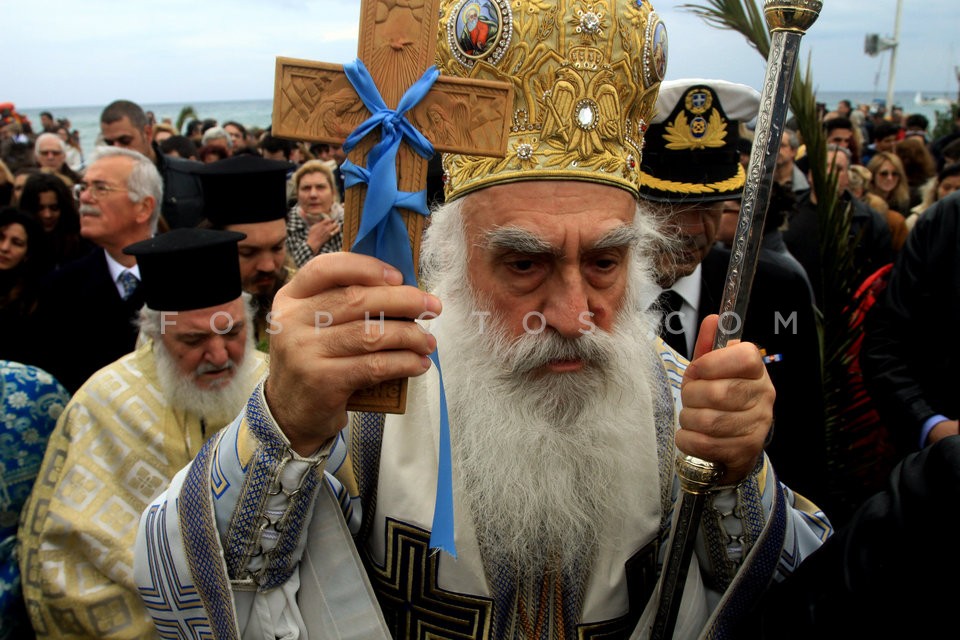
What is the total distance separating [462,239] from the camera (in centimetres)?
195

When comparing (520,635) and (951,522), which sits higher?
(951,522)

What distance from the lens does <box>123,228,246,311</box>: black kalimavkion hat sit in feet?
9.77

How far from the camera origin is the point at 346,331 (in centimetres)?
132

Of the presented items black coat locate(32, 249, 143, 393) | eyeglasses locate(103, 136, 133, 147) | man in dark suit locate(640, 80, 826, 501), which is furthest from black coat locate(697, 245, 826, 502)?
eyeglasses locate(103, 136, 133, 147)

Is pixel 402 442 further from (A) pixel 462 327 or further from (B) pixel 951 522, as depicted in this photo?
(B) pixel 951 522

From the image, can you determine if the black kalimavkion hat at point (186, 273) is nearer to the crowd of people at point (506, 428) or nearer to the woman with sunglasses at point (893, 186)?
the crowd of people at point (506, 428)

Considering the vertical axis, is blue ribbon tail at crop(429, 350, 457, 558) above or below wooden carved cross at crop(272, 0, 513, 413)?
below

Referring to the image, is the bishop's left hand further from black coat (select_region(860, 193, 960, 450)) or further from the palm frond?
the palm frond

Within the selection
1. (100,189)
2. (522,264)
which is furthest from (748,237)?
(100,189)

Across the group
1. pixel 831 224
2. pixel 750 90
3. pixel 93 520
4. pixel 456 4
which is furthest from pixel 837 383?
pixel 93 520

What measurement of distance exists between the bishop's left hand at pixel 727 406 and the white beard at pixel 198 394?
1.94 metres

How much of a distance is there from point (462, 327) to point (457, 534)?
1.69 feet

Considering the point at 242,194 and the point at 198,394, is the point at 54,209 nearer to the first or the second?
the point at 242,194

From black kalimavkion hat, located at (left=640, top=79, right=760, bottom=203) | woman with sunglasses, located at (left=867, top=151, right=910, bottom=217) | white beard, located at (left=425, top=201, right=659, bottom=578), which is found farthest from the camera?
woman with sunglasses, located at (left=867, top=151, right=910, bottom=217)
